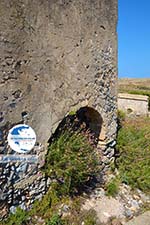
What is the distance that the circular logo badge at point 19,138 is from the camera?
4449mm

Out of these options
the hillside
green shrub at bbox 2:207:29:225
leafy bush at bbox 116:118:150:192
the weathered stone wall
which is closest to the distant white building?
the hillside

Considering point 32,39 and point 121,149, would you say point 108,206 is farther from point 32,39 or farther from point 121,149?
point 32,39

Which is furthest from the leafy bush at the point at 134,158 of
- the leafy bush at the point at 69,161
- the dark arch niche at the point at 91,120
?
the leafy bush at the point at 69,161

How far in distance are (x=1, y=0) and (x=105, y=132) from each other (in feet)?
11.3

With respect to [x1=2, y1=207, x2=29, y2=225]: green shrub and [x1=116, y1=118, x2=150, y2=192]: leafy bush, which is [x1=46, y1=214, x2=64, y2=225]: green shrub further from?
[x1=116, y1=118, x2=150, y2=192]: leafy bush

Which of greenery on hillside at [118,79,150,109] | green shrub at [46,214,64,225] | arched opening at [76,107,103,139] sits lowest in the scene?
green shrub at [46,214,64,225]

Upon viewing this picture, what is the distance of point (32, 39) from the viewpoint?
15.3 feet

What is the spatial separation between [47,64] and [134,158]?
306cm

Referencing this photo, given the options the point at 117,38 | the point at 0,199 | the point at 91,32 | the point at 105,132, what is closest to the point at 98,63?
the point at 91,32

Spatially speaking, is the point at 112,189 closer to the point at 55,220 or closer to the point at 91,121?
the point at 91,121

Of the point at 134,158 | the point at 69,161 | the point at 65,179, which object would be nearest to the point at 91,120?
the point at 134,158

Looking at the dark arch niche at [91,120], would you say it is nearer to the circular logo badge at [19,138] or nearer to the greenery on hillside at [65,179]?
the greenery on hillside at [65,179]

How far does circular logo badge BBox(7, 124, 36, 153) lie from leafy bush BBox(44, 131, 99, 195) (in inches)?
27.2

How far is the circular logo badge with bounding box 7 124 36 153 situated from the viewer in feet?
14.6
